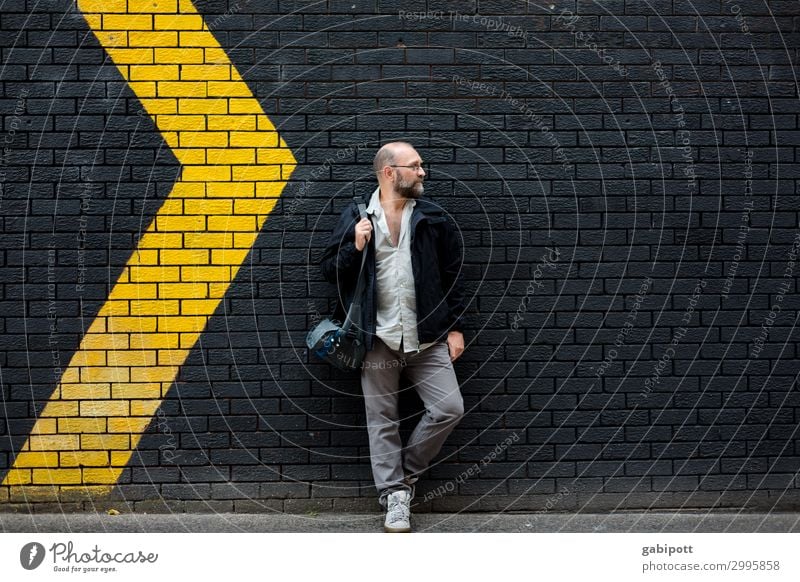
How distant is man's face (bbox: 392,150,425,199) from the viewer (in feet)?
21.0

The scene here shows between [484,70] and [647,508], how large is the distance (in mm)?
2765

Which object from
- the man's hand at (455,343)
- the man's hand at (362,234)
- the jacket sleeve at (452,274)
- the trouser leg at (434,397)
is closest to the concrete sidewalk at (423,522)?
the trouser leg at (434,397)

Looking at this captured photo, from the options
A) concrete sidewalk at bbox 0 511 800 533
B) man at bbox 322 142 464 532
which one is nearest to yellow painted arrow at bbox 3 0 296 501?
concrete sidewalk at bbox 0 511 800 533

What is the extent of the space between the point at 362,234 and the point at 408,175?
436 mm

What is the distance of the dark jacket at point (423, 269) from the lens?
20.9ft

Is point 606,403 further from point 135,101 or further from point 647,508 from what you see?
point 135,101

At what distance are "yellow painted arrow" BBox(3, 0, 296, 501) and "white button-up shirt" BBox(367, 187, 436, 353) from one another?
0.78 metres

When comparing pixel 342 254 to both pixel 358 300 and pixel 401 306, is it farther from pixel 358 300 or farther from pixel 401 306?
pixel 401 306

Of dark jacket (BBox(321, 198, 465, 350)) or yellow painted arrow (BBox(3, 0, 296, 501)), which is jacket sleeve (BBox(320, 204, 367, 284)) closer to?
dark jacket (BBox(321, 198, 465, 350))

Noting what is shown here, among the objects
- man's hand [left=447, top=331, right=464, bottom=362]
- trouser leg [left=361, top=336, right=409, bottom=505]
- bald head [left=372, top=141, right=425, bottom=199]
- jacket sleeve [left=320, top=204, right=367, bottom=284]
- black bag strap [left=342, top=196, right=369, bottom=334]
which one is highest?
bald head [left=372, top=141, right=425, bottom=199]

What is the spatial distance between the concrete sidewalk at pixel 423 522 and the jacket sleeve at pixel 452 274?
1141mm

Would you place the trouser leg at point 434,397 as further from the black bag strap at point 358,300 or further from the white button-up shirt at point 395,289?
the black bag strap at point 358,300
